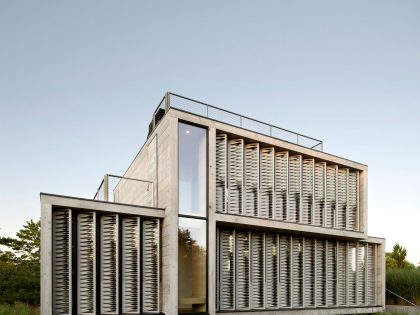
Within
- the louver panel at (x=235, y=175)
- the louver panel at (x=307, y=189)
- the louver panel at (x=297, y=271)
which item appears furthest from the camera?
the louver panel at (x=307, y=189)

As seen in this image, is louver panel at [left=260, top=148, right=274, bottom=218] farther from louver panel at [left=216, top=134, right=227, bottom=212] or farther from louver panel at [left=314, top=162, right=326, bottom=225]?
louver panel at [left=314, top=162, right=326, bottom=225]

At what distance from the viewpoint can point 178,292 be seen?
11766 mm

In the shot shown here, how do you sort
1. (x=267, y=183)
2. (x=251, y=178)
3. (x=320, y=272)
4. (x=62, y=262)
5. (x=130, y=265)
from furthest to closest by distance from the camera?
(x=320, y=272), (x=267, y=183), (x=251, y=178), (x=130, y=265), (x=62, y=262)

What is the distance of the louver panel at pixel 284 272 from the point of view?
14.7 meters

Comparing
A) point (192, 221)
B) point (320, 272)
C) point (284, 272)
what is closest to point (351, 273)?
point (320, 272)

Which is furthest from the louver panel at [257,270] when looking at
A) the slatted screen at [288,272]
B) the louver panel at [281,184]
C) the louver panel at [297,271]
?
the louver panel at [297,271]

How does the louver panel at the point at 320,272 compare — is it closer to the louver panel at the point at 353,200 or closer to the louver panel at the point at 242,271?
the louver panel at the point at 353,200

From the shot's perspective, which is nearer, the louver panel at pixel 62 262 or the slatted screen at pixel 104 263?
the louver panel at pixel 62 262

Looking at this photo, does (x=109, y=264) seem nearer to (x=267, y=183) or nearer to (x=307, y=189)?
(x=267, y=183)

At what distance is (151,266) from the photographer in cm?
1185

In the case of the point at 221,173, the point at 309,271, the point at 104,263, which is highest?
the point at 221,173

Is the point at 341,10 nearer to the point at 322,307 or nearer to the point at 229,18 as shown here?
the point at 229,18

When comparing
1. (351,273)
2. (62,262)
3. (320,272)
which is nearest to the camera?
(62,262)

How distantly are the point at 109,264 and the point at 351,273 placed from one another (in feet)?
36.6
